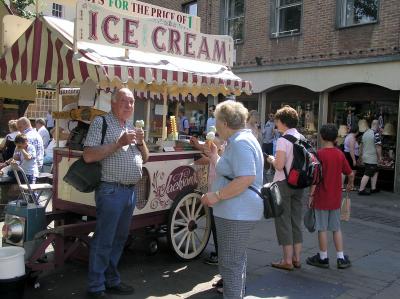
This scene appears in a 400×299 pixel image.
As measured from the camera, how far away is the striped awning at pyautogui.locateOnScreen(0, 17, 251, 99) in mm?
→ 4352

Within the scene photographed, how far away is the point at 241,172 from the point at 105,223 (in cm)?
138

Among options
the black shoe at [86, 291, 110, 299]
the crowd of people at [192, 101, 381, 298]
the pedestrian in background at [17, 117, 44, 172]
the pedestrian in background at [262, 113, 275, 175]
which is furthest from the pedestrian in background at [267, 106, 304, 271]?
the pedestrian in background at [262, 113, 275, 175]

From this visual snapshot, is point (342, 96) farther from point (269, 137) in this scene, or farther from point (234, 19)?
point (234, 19)

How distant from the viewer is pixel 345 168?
5.24 meters

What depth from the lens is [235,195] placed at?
3420 mm

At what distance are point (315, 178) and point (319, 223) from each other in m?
0.61

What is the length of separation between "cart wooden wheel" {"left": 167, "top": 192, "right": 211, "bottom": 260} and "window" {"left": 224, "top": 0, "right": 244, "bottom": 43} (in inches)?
429

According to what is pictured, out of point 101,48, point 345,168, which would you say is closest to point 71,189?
point 101,48

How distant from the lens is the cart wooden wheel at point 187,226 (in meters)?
5.19

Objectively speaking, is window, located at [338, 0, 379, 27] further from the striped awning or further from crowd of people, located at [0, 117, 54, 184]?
crowd of people, located at [0, 117, 54, 184]

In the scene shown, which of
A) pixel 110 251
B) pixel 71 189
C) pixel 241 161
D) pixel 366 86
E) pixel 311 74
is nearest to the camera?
pixel 241 161

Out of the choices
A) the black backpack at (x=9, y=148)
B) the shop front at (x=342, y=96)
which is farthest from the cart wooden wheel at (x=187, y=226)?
the shop front at (x=342, y=96)

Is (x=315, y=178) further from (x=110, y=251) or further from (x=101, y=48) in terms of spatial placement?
(x=101, y=48)

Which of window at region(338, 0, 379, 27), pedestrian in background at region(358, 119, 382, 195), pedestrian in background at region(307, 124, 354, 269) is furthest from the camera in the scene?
window at region(338, 0, 379, 27)
